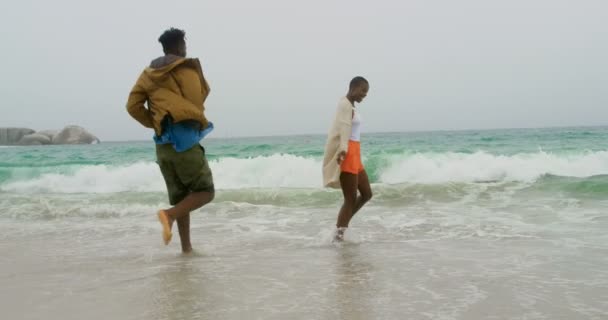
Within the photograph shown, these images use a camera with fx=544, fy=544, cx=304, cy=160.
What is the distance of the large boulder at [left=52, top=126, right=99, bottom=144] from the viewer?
6425 cm

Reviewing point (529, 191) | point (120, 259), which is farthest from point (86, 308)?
point (529, 191)

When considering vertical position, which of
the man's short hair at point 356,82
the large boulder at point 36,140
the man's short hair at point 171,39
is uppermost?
the man's short hair at point 171,39

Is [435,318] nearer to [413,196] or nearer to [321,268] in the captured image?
[321,268]


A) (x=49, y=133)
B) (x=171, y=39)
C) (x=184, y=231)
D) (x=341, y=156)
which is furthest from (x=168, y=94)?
(x=49, y=133)

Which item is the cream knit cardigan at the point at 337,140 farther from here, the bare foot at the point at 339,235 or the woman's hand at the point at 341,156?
the bare foot at the point at 339,235

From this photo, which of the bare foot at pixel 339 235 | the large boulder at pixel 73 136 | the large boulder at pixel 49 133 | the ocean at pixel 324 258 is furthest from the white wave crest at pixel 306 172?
the large boulder at pixel 49 133

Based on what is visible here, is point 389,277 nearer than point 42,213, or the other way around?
point 389,277

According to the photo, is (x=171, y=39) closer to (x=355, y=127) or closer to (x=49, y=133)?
(x=355, y=127)

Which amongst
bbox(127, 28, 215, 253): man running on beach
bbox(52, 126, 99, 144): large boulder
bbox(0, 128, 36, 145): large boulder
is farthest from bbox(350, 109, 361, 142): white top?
bbox(0, 128, 36, 145): large boulder

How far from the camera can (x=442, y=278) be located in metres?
3.44

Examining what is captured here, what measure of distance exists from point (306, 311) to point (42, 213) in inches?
258

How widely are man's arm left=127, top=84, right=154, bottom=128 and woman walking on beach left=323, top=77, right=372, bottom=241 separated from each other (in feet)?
5.39

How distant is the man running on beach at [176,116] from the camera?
3.86m

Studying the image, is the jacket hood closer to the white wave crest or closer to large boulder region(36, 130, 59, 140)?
the white wave crest
